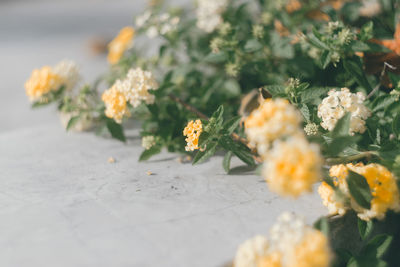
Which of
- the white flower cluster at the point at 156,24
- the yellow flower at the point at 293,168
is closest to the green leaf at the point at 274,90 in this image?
the yellow flower at the point at 293,168

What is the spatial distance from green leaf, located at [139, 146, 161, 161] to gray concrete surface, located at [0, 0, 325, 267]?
0.08 ft

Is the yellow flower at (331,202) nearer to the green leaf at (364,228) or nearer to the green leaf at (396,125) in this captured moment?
the green leaf at (364,228)

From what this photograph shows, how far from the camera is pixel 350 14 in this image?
1.58 meters

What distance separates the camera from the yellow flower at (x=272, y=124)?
0.77m

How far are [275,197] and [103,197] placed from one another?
0.46 metres

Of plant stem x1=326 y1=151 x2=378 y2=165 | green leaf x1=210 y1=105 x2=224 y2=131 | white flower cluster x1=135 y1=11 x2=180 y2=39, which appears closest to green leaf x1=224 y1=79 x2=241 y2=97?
A: white flower cluster x1=135 y1=11 x2=180 y2=39

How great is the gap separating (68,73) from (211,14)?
634 mm

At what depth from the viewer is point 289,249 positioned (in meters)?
0.72

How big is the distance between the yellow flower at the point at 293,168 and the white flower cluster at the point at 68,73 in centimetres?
106

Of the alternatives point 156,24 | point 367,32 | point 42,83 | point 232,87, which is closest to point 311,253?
point 367,32

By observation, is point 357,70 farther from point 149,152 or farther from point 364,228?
point 149,152

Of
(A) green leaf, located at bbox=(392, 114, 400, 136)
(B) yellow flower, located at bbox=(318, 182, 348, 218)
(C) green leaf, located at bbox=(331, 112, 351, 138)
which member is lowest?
(B) yellow flower, located at bbox=(318, 182, 348, 218)

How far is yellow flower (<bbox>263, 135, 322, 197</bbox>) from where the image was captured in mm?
699

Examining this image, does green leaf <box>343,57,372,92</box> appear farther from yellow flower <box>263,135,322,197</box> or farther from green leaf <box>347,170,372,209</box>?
yellow flower <box>263,135,322,197</box>
